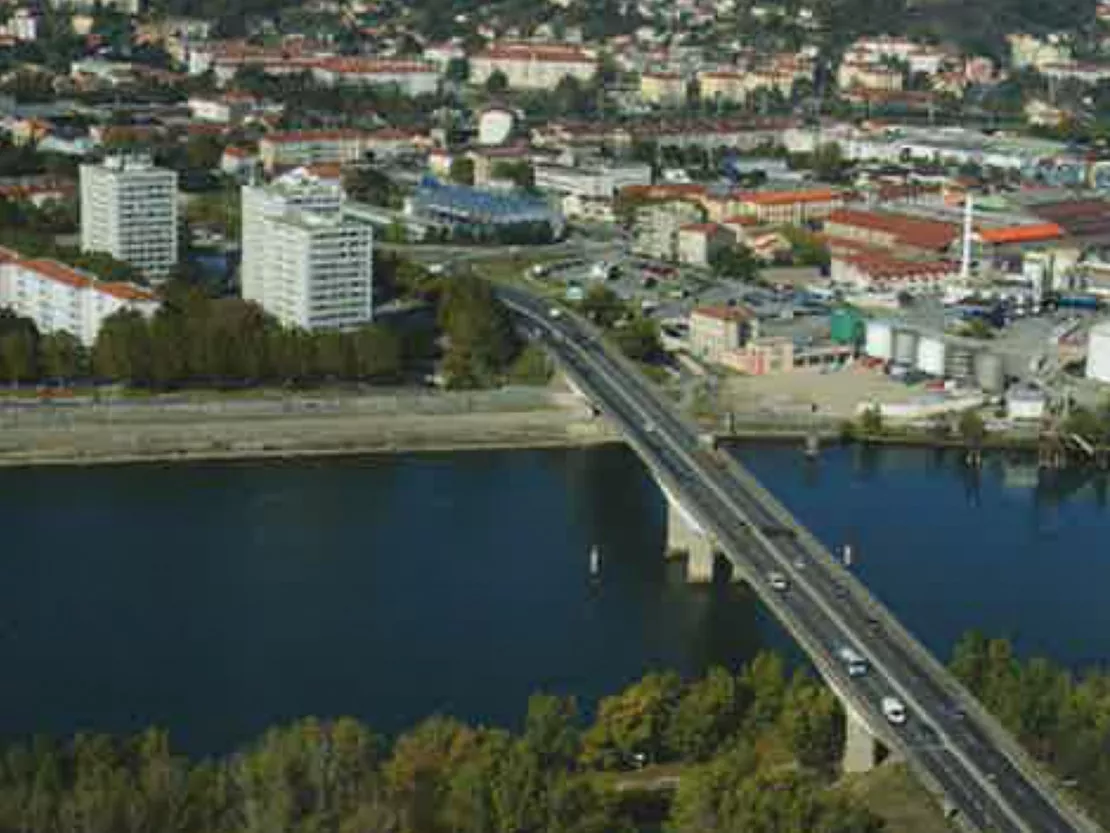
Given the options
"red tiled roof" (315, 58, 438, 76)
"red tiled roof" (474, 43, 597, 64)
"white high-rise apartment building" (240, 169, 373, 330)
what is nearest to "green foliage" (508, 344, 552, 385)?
"white high-rise apartment building" (240, 169, 373, 330)

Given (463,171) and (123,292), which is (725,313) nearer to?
(123,292)

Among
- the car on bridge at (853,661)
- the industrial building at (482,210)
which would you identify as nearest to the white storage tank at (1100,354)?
the industrial building at (482,210)

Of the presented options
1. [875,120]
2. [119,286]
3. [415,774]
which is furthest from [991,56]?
[415,774]

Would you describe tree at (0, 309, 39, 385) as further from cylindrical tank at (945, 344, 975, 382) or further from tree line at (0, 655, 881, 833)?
cylindrical tank at (945, 344, 975, 382)

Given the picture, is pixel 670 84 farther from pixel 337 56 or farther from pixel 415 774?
pixel 415 774

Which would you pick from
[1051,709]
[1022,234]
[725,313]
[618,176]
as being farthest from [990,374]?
[618,176]

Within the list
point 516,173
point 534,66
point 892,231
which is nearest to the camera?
point 892,231
